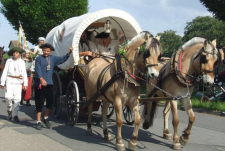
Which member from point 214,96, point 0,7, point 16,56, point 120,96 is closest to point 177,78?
point 120,96

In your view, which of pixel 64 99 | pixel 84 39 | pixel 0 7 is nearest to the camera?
pixel 64 99

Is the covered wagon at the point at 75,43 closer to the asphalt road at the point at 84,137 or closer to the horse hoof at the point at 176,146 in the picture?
the asphalt road at the point at 84,137

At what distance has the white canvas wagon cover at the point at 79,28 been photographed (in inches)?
291

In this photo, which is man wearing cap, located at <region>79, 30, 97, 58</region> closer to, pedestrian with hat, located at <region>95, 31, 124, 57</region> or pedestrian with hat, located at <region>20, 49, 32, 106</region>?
pedestrian with hat, located at <region>95, 31, 124, 57</region>

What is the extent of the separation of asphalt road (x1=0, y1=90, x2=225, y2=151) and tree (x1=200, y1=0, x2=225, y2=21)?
20.8 feet

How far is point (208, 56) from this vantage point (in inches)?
207

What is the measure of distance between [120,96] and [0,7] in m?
21.8

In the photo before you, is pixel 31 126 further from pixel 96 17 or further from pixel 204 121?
pixel 204 121

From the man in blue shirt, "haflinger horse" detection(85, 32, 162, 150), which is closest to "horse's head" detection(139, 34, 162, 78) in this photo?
"haflinger horse" detection(85, 32, 162, 150)

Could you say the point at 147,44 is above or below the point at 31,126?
above

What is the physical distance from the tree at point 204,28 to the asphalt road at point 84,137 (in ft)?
113

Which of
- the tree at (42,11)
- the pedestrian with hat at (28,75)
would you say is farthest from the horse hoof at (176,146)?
the tree at (42,11)

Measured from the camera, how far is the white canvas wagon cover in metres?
7.40

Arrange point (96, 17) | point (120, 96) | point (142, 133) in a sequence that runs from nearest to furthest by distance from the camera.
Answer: point (120, 96)
point (142, 133)
point (96, 17)
